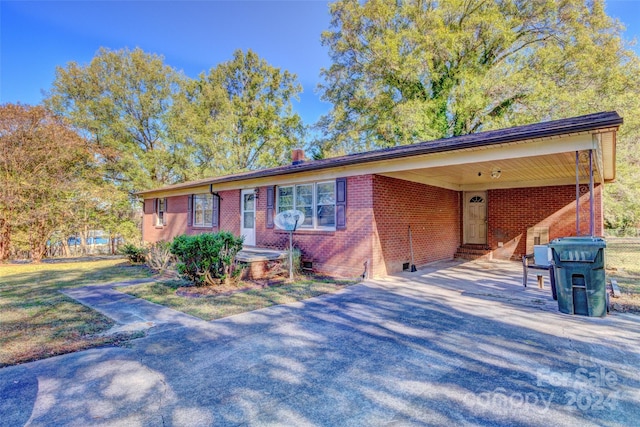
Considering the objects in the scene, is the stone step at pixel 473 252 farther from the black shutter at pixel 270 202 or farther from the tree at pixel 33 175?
the tree at pixel 33 175

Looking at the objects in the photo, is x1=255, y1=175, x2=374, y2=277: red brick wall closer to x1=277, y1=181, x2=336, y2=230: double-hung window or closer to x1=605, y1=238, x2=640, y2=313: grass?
x1=277, y1=181, x2=336, y2=230: double-hung window

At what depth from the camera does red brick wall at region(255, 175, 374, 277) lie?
327 inches

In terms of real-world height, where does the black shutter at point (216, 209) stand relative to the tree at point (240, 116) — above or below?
below

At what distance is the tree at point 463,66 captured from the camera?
47.3 ft

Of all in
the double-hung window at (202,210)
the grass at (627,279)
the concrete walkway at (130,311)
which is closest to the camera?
the concrete walkway at (130,311)

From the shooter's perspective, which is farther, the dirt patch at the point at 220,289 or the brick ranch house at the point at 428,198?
the dirt patch at the point at 220,289

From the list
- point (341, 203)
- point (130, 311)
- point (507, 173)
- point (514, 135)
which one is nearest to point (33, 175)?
point (130, 311)

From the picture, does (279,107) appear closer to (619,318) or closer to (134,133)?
(134,133)

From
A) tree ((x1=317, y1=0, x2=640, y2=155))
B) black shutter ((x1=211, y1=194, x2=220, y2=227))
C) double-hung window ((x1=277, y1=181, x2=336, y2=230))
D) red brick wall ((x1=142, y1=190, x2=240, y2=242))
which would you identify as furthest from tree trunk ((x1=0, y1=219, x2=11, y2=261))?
tree ((x1=317, y1=0, x2=640, y2=155))

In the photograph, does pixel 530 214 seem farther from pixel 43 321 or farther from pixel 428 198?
pixel 43 321

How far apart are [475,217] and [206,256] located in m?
10.1

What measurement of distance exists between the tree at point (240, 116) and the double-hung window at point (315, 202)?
15034 millimetres

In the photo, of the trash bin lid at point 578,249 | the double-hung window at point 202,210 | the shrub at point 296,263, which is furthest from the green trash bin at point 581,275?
the double-hung window at point 202,210

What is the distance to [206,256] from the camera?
7070 mm
